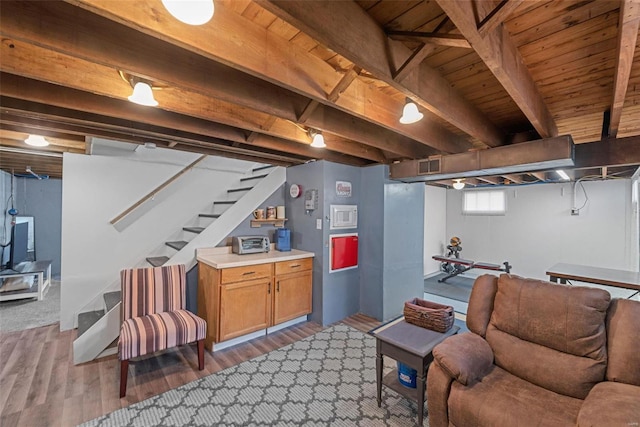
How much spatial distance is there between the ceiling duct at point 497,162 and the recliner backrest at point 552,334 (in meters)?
1.19

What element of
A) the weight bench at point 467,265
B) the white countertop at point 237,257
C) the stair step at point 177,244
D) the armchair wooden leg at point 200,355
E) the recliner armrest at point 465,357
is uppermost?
the stair step at point 177,244

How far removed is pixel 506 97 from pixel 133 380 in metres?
3.86

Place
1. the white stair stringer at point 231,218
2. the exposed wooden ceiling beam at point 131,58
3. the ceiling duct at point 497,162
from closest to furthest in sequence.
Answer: the exposed wooden ceiling beam at point 131,58
the ceiling duct at point 497,162
the white stair stringer at point 231,218

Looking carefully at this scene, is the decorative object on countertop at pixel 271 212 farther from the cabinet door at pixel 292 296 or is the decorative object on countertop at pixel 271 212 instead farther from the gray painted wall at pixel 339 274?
the cabinet door at pixel 292 296

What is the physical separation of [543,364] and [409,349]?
31.7 inches

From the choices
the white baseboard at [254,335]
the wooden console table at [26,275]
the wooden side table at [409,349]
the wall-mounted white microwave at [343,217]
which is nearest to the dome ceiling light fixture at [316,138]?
the wall-mounted white microwave at [343,217]

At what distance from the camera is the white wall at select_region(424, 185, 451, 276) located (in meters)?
6.50

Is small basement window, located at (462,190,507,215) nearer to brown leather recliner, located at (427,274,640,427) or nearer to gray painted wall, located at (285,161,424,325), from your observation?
gray painted wall, located at (285,161,424,325)

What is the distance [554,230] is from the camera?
214 inches

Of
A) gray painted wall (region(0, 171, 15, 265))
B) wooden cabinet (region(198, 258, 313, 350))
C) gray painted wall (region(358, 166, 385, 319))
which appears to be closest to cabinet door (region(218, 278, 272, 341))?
wooden cabinet (region(198, 258, 313, 350))

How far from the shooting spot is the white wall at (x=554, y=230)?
15.8 ft

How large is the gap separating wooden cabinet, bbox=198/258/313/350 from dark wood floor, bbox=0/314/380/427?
0.23m

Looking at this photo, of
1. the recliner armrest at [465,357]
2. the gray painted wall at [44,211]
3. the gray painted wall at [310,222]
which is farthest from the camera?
the gray painted wall at [44,211]

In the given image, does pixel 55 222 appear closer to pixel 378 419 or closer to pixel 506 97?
pixel 378 419
